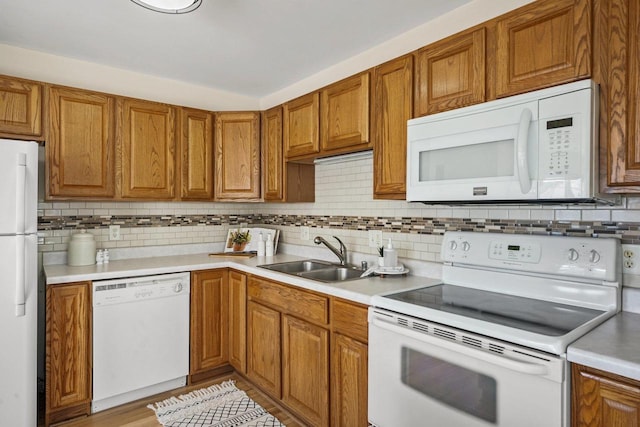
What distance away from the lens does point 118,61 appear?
9.40 feet

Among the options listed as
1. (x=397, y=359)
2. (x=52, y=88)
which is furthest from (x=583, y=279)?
(x=52, y=88)

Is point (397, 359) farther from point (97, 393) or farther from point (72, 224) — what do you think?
point (72, 224)

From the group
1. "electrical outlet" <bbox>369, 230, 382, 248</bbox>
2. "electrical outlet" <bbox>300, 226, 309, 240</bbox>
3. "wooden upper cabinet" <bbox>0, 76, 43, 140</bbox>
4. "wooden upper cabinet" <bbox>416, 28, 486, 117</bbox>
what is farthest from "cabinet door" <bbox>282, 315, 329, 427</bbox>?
"wooden upper cabinet" <bbox>0, 76, 43, 140</bbox>

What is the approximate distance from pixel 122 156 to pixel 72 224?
640 millimetres

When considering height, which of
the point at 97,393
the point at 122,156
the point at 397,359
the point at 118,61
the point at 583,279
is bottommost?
the point at 97,393

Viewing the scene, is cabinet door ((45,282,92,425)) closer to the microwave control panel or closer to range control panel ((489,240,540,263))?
range control panel ((489,240,540,263))

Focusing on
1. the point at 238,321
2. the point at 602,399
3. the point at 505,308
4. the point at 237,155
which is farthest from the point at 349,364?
the point at 237,155

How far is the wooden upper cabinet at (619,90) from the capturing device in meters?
1.33

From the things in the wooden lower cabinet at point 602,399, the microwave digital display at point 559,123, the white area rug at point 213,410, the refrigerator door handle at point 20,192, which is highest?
the microwave digital display at point 559,123

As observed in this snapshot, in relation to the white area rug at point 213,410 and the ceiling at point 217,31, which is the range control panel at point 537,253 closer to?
the ceiling at point 217,31

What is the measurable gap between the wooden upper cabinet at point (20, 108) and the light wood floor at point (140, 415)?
180 cm

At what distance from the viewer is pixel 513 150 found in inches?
61.9

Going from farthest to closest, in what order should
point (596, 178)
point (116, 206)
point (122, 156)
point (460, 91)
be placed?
1. point (116, 206)
2. point (122, 156)
3. point (460, 91)
4. point (596, 178)

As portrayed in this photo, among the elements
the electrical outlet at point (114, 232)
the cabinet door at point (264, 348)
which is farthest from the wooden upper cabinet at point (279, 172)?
the electrical outlet at point (114, 232)
